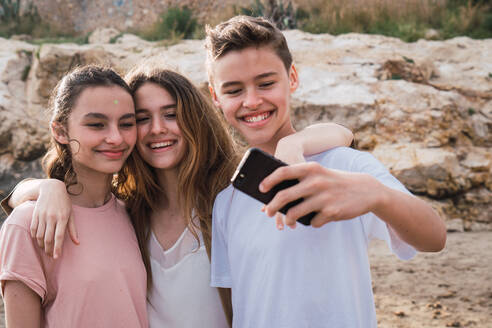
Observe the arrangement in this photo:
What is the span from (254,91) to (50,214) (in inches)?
35.6

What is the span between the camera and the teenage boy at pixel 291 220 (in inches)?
37.2

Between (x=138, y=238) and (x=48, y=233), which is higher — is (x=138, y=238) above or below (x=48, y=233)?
below

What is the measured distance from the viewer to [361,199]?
3.15 ft

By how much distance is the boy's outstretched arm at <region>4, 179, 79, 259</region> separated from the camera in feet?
4.93

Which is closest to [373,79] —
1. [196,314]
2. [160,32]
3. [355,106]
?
[355,106]

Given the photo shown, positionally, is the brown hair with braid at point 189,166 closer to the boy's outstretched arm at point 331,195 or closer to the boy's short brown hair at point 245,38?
the boy's short brown hair at point 245,38

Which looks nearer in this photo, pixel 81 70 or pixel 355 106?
pixel 81 70

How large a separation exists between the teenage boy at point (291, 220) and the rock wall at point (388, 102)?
11.5 ft

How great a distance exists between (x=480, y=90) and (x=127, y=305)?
5646 millimetres

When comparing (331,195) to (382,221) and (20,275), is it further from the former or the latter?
(20,275)

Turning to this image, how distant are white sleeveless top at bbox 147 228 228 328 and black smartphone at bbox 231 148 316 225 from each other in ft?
3.22

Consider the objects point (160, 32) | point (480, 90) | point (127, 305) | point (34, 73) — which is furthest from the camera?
point (160, 32)

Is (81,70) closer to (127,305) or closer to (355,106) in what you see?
(127,305)

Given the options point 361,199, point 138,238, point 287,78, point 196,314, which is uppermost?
point 287,78
